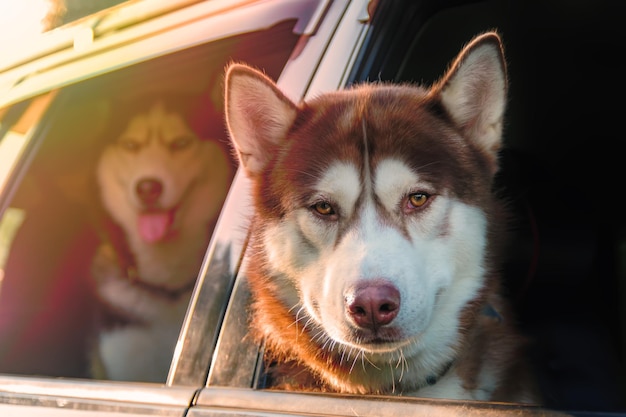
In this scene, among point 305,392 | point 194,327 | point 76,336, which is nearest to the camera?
point 305,392

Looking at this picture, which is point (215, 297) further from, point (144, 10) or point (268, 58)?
point (144, 10)

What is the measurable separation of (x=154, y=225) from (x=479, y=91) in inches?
96.8

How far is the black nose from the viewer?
372cm

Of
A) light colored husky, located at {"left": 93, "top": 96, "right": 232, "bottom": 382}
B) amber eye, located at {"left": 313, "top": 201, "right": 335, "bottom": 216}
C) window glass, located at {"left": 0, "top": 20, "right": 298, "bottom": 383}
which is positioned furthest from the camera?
light colored husky, located at {"left": 93, "top": 96, "right": 232, "bottom": 382}

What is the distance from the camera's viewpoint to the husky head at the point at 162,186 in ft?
11.0

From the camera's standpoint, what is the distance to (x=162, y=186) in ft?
12.5

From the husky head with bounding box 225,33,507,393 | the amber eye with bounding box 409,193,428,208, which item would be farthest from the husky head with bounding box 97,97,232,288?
the amber eye with bounding box 409,193,428,208

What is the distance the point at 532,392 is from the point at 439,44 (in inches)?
46.2

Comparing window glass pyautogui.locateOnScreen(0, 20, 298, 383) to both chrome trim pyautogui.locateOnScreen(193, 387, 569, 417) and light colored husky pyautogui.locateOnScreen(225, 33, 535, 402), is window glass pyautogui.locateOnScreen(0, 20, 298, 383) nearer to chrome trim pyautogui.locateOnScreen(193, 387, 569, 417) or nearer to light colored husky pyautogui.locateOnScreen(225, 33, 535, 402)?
light colored husky pyautogui.locateOnScreen(225, 33, 535, 402)

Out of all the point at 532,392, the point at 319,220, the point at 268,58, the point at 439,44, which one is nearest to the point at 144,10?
the point at 268,58

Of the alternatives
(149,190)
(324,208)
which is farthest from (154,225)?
(324,208)

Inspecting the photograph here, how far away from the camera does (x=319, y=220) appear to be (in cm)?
179

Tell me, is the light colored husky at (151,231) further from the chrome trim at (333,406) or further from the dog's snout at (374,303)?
the dog's snout at (374,303)

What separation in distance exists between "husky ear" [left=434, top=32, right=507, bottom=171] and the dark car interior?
0.31 m
